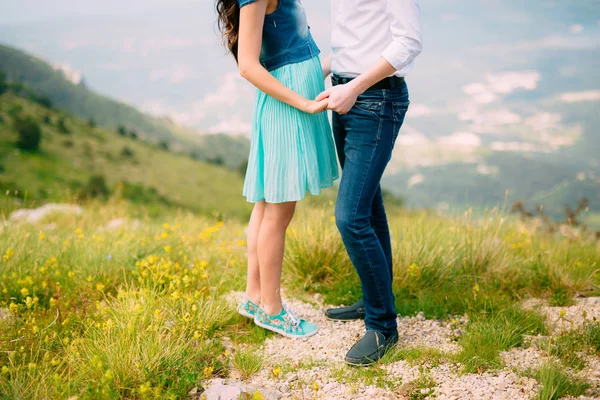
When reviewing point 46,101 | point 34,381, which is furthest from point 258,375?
point 46,101

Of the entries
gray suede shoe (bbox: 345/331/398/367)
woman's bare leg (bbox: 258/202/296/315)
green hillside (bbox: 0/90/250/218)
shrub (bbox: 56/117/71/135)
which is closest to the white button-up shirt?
woman's bare leg (bbox: 258/202/296/315)

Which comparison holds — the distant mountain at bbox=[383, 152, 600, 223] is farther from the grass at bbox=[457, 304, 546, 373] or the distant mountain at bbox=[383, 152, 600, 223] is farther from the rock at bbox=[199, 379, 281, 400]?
the rock at bbox=[199, 379, 281, 400]

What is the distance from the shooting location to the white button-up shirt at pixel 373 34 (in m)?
2.31

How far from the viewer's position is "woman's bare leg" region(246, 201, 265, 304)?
301 centimetres

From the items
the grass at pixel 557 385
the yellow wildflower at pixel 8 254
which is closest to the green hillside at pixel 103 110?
the yellow wildflower at pixel 8 254

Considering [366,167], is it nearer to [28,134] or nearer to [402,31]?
[402,31]

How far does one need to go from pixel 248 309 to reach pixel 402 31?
193 cm

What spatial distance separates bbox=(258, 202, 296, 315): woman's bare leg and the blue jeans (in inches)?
15.9

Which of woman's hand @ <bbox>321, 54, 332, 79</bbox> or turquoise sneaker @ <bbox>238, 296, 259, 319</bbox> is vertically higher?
woman's hand @ <bbox>321, 54, 332, 79</bbox>

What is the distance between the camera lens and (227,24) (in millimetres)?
2639

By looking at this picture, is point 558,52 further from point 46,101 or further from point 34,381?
point 34,381

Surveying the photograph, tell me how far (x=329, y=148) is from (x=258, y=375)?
1387mm

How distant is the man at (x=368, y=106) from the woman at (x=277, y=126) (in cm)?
16

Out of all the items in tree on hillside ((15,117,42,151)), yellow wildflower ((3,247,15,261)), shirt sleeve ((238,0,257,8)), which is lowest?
tree on hillside ((15,117,42,151))
